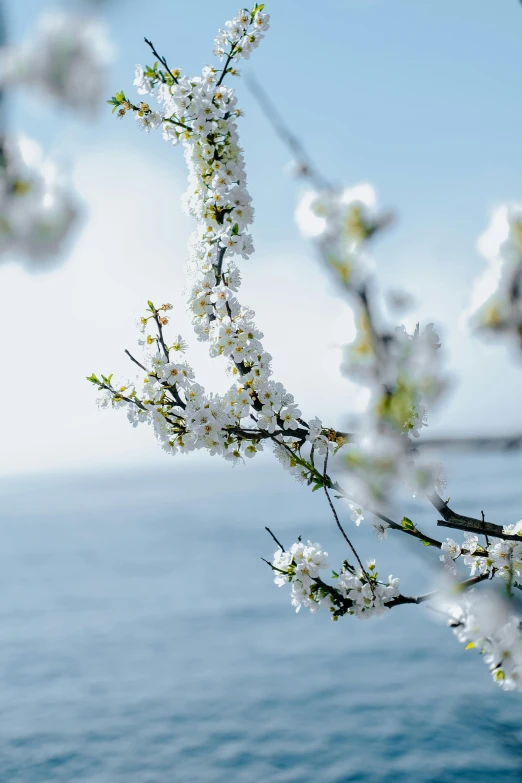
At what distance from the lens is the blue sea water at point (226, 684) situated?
63.0ft

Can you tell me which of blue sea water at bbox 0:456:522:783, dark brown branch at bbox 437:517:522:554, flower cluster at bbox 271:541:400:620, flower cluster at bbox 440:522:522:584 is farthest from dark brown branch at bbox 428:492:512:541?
blue sea water at bbox 0:456:522:783

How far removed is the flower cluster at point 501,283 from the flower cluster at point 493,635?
1.04 meters

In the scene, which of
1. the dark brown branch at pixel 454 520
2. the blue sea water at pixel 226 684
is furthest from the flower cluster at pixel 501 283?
the blue sea water at pixel 226 684

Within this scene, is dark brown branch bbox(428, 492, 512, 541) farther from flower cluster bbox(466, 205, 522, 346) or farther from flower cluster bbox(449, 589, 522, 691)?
flower cluster bbox(466, 205, 522, 346)

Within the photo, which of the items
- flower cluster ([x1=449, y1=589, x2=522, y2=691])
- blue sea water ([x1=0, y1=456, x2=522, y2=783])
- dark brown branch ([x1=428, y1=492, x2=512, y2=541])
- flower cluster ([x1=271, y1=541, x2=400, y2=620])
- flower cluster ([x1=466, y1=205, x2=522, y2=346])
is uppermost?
blue sea water ([x1=0, y1=456, x2=522, y2=783])

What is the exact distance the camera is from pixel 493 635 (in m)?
1.89

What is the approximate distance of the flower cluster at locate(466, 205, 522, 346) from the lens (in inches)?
38.0

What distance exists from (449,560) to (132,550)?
50.7 m

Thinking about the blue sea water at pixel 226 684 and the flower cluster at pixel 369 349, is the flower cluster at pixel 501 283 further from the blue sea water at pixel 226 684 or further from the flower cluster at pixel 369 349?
the blue sea water at pixel 226 684

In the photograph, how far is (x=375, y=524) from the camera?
9.21ft

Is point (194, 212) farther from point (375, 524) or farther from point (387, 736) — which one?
point (387, 736)

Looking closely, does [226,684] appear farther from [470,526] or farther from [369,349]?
[369,349]

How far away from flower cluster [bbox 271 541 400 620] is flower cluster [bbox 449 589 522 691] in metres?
1.02

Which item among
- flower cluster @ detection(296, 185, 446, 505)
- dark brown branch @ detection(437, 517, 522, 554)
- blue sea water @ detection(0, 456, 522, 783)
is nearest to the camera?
flower cluster @ detection(296, 185, 446, 505)
